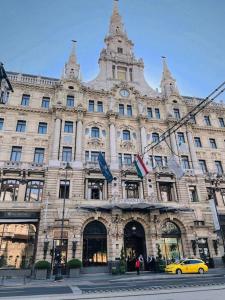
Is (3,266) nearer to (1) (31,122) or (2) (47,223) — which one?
(2) (47,223)

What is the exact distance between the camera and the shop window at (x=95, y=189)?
3023 cm

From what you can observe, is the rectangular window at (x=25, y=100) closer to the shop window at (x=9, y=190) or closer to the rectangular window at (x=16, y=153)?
the rectangular window at (x=16, y=153)

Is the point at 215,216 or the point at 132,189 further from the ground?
the point at 132,189

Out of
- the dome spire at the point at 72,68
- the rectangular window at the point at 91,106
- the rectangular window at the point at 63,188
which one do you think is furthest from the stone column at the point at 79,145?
the dome spire at the point at 72,68

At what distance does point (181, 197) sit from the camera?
3222 centimetres

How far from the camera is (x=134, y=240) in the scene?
30.1 meters

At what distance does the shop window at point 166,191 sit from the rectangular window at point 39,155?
17.2 metres

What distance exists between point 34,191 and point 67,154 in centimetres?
663

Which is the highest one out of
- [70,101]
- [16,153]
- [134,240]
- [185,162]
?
[70,101]

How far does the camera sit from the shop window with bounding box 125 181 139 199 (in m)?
31.6

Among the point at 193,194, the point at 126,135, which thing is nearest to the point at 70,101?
the point at 126,135

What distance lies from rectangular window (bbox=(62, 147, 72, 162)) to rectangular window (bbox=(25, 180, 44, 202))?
14.8ft

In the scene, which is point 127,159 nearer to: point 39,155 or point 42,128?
point 39,155

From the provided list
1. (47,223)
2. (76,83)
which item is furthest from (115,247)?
(76,83)
